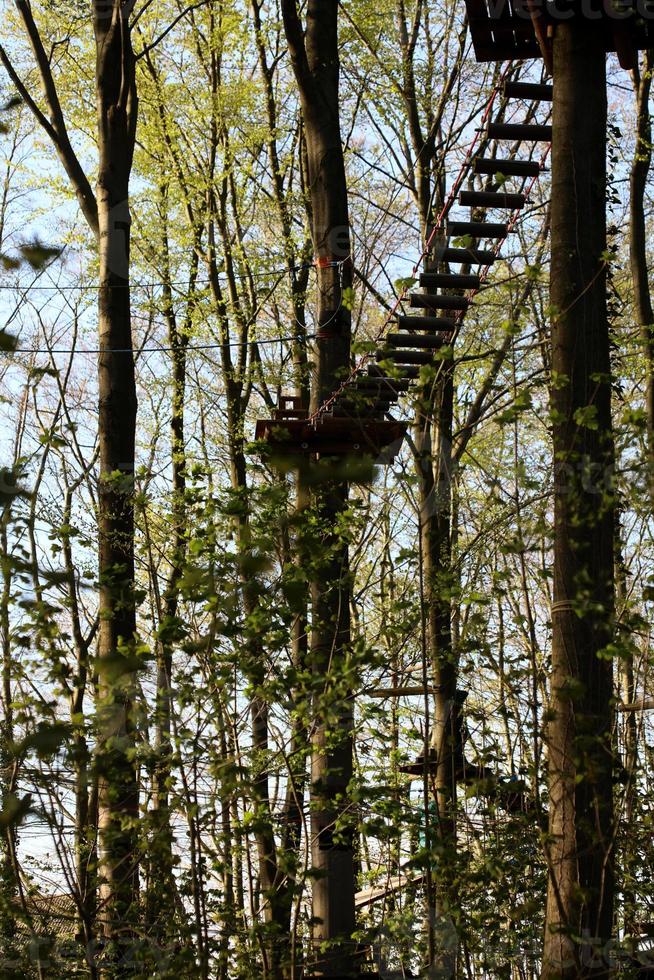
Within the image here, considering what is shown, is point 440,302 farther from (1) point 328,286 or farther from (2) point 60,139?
(2) point 60,139


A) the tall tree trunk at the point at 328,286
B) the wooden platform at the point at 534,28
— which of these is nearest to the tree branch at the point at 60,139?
the tall tree trunk at the point at 328,286

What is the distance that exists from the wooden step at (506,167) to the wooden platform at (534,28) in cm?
100

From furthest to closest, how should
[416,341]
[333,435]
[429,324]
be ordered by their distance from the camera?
[429,324], [416,341], [333,435]

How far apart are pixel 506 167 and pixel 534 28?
2.18 m

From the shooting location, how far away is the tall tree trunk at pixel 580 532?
4816 millimetres

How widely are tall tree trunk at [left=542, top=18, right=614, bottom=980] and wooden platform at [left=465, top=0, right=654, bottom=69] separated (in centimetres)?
13

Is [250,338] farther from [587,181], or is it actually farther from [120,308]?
[587,181]

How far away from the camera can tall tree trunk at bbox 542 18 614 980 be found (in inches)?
190

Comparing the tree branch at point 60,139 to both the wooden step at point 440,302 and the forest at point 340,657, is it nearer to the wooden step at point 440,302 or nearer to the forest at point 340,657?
the forest at point 340,657

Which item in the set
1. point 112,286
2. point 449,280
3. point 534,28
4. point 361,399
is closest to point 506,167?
point 449,280

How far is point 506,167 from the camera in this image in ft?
28.8

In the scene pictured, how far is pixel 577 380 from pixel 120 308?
503 centimetres

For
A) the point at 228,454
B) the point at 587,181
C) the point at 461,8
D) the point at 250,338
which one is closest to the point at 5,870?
the point at 587,181

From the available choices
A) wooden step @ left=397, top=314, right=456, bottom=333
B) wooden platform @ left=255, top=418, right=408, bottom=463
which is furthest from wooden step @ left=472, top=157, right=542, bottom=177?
wooden platform @ left=255, top=418, right=408, bottom=463
